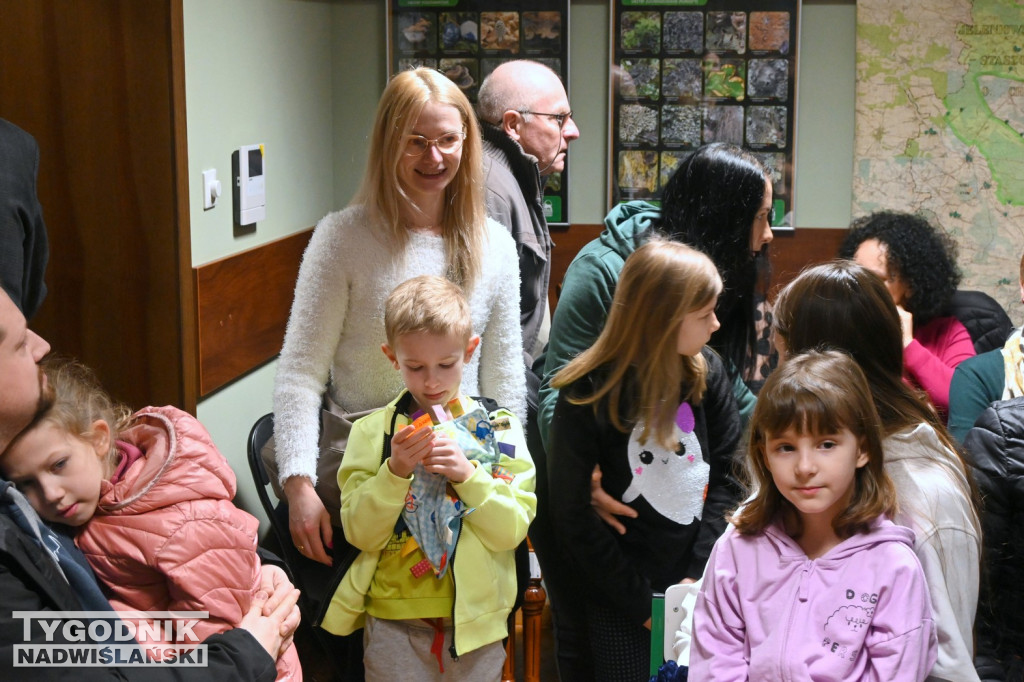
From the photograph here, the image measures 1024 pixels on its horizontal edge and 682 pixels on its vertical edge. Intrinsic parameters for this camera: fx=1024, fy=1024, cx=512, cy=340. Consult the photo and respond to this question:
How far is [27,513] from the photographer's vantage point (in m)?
1.46

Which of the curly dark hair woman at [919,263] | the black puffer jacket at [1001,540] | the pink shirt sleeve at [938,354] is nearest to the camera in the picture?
the black puffer jacket at [1001,540]

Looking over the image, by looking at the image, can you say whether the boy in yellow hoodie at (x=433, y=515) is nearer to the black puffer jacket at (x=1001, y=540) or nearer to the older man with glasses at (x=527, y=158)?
the older man with glasses at (x=527, y=158)

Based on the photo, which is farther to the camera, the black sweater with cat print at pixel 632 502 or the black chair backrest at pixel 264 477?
the black chair backrest at pixel 264 477

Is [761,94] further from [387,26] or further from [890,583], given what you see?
[890,583]

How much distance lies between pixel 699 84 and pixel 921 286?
1092 millimetres

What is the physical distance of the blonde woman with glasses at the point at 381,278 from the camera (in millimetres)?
2301

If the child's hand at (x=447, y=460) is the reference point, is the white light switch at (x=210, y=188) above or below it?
above

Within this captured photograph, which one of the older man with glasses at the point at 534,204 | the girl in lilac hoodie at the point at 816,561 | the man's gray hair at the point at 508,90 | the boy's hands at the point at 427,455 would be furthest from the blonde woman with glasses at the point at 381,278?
the man's gray hair at the point at 508,90

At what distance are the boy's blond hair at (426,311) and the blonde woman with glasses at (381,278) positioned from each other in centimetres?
22

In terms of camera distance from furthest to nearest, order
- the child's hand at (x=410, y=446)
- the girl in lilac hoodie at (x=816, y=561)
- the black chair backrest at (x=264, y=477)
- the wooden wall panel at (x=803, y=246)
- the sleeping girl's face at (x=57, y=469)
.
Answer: the wooden wall panel at (x=803, y=246) → the black chair backrest at (x=264, y=477) → the child's hand at (x=410, y=446) → the girl in lilac hoodie at (x=816, y=561) → the sleeping girl's face at (x=57, y=469)

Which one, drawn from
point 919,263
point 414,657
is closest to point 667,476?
point 414,657

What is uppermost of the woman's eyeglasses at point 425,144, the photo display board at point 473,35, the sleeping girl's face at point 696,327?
the photo display board at point 473,35

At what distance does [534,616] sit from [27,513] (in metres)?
1.45

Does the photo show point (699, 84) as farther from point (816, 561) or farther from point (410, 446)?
point (816, 561)
